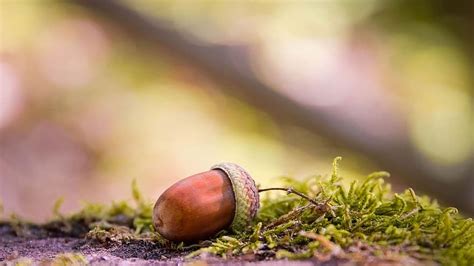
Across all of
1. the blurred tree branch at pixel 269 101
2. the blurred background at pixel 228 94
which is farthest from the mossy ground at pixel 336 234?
the blurred background at pixel 228 94

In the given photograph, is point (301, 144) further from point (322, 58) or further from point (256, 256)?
point (256, 256)

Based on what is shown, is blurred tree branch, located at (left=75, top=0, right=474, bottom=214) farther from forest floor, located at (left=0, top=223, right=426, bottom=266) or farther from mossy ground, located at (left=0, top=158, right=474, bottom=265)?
forest floor, located at (left=0, top=223, right=426, bottom=266)

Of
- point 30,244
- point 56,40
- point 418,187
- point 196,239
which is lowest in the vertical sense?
point 30,244

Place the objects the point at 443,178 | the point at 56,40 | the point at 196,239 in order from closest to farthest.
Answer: the point at 196,239, the point at 443,178, the point at 56,40

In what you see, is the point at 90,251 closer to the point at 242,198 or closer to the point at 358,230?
the point at 242,198

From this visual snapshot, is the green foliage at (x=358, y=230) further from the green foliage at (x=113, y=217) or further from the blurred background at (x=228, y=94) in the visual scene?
the blurred background at (x=228, y=94)

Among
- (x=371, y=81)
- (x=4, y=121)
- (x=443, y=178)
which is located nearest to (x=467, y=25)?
(x=371, y=81)
